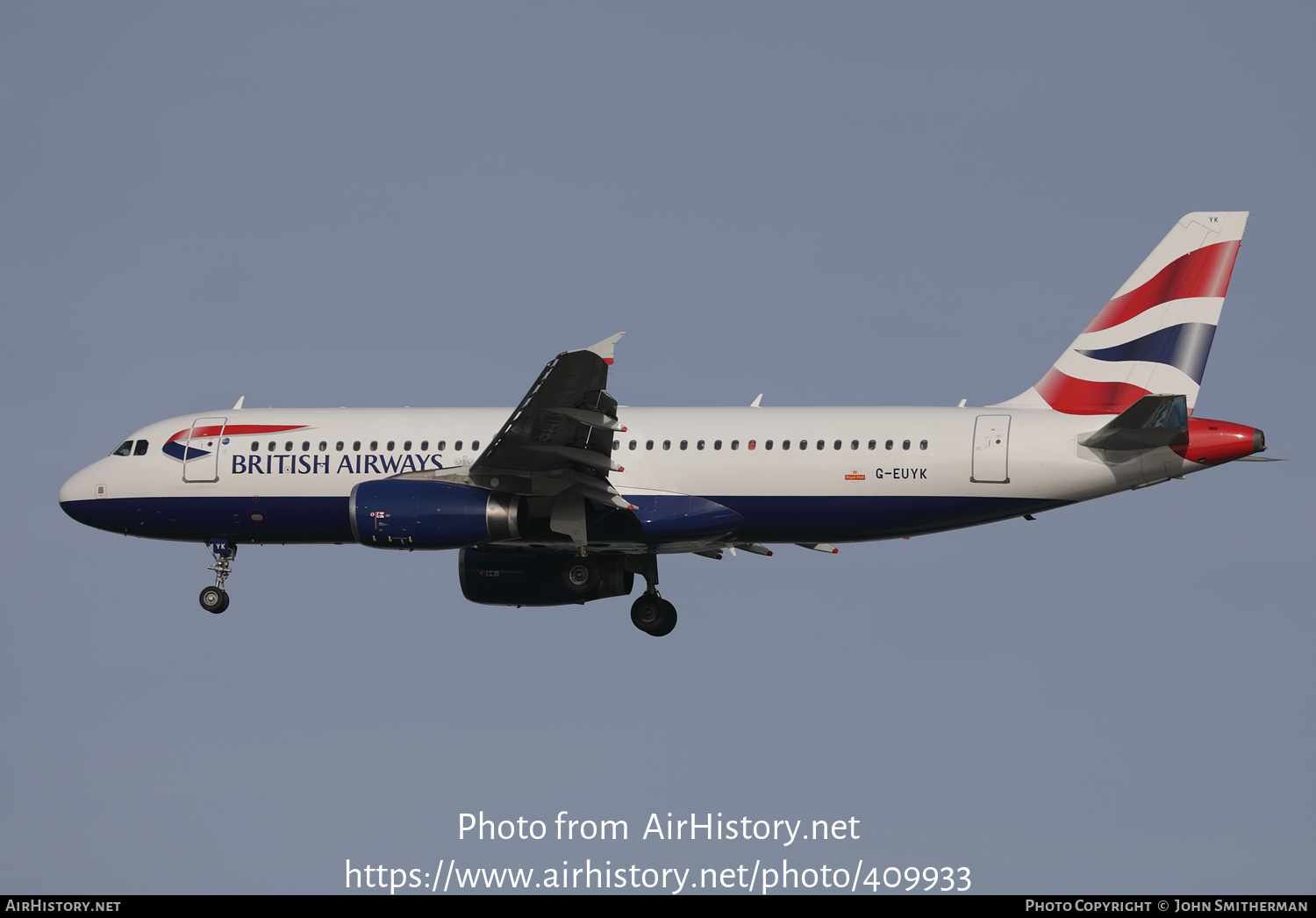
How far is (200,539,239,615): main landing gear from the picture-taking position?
42.9 metres

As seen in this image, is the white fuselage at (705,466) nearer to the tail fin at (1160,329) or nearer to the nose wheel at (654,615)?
the tail fin at (1160,329)

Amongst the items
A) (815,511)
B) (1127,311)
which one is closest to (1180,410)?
(1127,311)

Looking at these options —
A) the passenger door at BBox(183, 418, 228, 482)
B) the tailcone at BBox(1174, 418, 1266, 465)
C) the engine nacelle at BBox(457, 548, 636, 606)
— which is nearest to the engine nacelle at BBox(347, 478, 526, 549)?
the engine nacelle at BBox(457, 548, 636, 606)

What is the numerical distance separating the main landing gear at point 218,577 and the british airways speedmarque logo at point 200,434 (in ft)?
7.11

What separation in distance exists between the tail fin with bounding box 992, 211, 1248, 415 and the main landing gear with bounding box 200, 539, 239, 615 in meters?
19.3

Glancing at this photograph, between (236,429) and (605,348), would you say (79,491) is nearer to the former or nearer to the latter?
(236,429)

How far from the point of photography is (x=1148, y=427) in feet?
119

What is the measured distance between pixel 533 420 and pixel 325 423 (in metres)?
7.35

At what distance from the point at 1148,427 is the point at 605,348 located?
11.1 meters

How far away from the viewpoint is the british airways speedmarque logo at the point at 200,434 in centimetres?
4241

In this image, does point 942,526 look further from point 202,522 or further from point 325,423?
point 202,522

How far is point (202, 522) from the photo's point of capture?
140 feet

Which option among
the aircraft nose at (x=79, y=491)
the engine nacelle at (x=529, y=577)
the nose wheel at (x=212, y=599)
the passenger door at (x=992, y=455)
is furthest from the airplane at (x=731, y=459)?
the aircraft nose at (x=79, y=491)

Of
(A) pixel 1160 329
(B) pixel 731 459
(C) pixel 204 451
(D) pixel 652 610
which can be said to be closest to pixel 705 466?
(B) pixel 731 459
